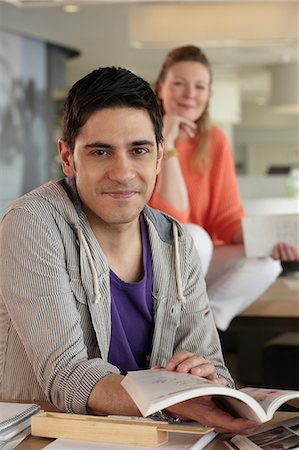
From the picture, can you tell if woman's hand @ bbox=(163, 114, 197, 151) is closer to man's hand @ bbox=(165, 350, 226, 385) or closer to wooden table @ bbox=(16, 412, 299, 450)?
man's hand @ bbox=(165, 350, 226, 385)

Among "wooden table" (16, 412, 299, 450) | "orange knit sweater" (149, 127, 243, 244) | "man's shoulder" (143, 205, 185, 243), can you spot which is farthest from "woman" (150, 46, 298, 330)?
"wooden table" (16, 412, 299, 450)

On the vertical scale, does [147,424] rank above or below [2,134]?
below

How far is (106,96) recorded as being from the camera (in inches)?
63.2

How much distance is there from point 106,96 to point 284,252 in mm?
1774

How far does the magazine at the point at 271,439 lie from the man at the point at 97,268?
0.92ft

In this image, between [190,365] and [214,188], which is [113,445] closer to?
[190,365]

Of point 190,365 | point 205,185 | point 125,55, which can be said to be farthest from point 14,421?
point 125,55

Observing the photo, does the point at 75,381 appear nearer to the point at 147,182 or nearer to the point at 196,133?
the point at 147,182

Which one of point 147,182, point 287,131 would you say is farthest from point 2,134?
point 287,131

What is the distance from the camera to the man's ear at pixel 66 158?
5.55ft

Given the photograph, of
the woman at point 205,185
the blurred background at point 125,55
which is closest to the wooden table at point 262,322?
the woman at point 205,185

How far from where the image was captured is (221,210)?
11.1ft

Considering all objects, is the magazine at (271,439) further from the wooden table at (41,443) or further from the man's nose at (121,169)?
the man's nose at (121,169)

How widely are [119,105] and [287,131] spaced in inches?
715
